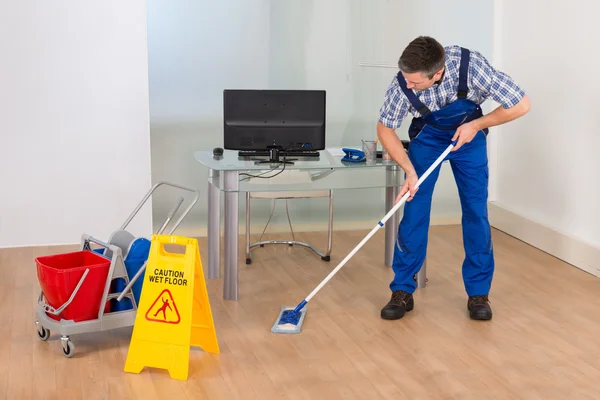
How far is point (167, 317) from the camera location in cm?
347

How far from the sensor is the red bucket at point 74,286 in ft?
11.5

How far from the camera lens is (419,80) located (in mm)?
3623

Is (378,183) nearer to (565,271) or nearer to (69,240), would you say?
(565,271)

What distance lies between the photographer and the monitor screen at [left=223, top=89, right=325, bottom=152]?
437 cm

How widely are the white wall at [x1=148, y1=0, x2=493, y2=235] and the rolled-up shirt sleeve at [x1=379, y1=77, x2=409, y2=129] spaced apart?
1.83 metres

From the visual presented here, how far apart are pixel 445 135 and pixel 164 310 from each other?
4.89 ft

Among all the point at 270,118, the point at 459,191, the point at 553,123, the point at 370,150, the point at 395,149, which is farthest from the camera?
the point at 553,123

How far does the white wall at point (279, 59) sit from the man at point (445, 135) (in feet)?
5.63

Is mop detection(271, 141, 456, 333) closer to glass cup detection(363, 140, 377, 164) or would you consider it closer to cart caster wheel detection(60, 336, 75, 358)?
glass cup detection(363, 140, 377, 164)

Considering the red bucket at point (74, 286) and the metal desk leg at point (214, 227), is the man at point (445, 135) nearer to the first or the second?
the metal desk leg at point (214, 227)

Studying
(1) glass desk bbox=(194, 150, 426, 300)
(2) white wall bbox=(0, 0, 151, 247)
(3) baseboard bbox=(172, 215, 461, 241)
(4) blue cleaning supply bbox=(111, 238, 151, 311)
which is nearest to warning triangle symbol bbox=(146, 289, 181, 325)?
(4) blue cleaning supply bbox=(111, 238, 151, 311)

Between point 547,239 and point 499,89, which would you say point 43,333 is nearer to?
point 499,89

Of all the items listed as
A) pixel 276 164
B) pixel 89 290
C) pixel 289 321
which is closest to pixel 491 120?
pixel 276 164

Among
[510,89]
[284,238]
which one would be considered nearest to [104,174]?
[284,238]
